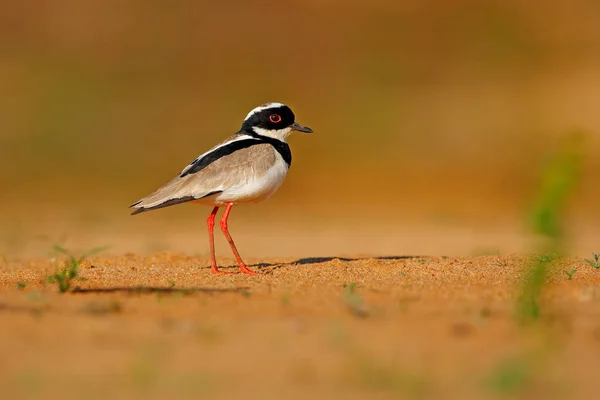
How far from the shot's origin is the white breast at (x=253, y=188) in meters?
8.92

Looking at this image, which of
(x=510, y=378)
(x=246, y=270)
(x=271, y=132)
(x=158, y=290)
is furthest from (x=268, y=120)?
(x=510, y=378)

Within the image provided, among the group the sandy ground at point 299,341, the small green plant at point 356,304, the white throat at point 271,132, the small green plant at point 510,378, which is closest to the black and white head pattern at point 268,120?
the white throat at point 271,132

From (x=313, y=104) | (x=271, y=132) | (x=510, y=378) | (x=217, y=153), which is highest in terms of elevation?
(x=313, y=104)

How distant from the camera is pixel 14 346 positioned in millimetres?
4605

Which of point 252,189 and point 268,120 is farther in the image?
point 268,120

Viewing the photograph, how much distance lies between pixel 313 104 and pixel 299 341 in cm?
2309

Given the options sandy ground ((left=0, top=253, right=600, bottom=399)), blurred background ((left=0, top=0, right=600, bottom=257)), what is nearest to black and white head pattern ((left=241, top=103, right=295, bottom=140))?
sandy ground ((left=0, top=253, right=600, bottom=399))

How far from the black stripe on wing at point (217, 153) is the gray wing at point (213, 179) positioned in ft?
0.12

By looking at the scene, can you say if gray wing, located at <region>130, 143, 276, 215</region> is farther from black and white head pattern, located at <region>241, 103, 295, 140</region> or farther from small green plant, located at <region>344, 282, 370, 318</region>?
small green plant, located at <region>344, 282, 370, 318</region>

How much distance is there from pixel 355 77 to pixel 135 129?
681cm

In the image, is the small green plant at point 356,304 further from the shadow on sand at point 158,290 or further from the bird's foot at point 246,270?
the bird's foot at point 246,270

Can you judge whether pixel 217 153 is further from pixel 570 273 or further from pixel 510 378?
pixel 510 378

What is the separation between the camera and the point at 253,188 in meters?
8.93

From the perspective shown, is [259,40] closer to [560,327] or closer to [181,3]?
[181,3]
